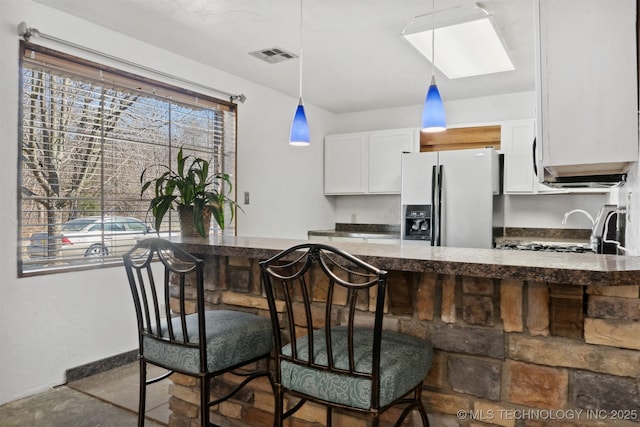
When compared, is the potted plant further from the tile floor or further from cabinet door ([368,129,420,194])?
cabinet door ([368,129,420,194])

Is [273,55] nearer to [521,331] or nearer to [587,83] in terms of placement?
[587,83]

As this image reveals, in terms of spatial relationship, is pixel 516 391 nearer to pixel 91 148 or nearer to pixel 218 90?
pixel 91 148

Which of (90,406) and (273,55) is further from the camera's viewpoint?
(273,55)

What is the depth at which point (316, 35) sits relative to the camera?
10.2 ft

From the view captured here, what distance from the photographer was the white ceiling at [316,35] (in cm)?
271

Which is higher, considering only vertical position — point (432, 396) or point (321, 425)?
point (432, 396)

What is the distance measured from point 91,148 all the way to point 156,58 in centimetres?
91

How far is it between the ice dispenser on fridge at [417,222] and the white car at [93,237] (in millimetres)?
2424

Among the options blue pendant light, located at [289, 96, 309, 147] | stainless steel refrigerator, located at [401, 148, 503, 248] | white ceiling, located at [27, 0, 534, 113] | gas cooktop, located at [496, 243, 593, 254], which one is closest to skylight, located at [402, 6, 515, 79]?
white ceiling, located at [27, 0, 534, 113]

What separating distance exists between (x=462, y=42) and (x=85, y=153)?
2.73 meters

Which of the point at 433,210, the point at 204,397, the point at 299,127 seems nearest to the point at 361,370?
the point at 204,397

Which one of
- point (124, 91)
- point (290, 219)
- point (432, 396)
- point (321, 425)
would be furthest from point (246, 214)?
point (432, 396)

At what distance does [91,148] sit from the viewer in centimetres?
309

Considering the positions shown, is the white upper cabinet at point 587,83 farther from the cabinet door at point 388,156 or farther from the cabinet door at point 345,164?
the cabinet door at point 345,164
